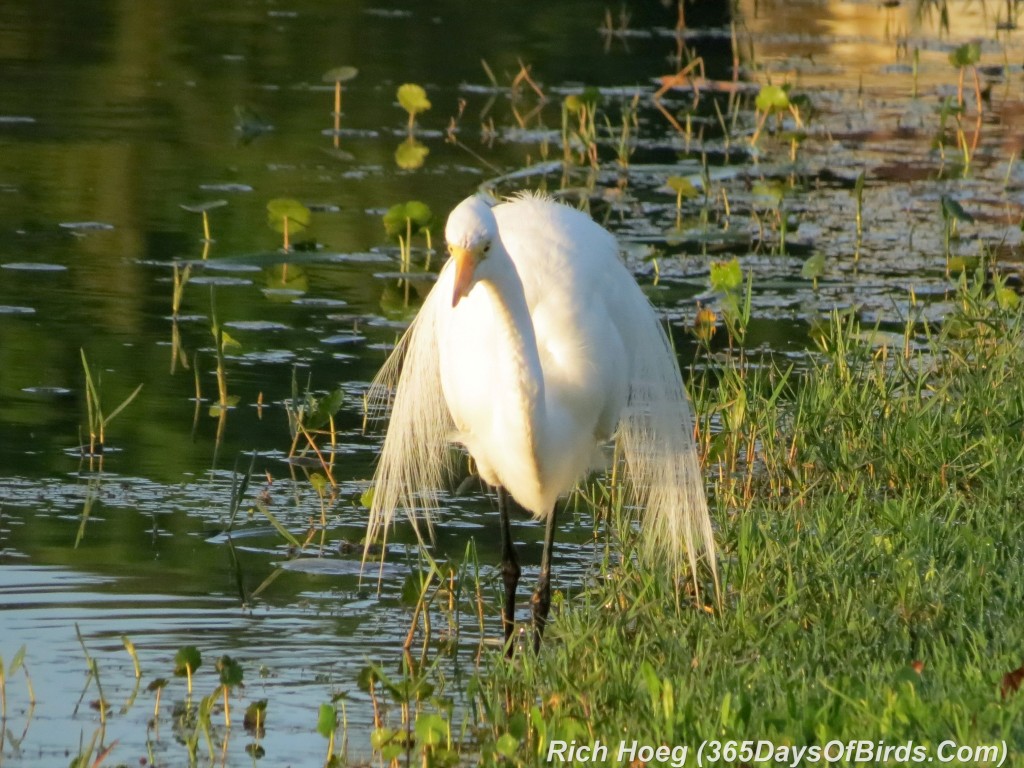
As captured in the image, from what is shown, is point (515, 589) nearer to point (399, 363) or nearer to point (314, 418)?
point (314, 418)

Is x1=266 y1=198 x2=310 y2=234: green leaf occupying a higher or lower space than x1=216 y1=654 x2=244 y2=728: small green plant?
higher

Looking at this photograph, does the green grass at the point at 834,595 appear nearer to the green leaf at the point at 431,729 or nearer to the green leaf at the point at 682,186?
the green leaf at the point at 431,729

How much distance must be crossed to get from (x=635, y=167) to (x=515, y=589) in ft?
16.4

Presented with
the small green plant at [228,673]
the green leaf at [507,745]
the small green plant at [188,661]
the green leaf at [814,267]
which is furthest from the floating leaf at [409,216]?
the green leaf at [507,745]

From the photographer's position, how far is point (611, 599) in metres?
4.21

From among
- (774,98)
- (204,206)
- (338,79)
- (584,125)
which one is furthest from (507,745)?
(338,79)

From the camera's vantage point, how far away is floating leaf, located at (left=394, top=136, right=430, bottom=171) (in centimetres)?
926

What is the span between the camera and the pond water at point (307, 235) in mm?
4414

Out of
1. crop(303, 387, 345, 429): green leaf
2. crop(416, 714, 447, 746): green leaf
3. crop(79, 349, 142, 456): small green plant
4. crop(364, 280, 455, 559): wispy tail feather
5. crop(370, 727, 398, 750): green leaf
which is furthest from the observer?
A: crop(79, 349, 142, 456): small green plant

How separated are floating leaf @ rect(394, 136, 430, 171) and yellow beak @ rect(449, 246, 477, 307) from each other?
535cm

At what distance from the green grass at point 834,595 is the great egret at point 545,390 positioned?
21cm

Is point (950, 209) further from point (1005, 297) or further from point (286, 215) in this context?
point (286, 215)

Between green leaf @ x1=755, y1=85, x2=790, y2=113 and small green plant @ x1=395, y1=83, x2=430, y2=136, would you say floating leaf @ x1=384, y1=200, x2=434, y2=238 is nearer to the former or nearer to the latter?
small green plant @ x1=395, y1=83, x2=430, y2=136

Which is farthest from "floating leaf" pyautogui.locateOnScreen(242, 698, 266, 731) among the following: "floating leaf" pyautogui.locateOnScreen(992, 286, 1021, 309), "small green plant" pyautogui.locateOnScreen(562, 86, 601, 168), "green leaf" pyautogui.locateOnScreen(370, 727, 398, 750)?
"small green plant" pyautogui.locateOnScreen(562, 86, 601, 168)
